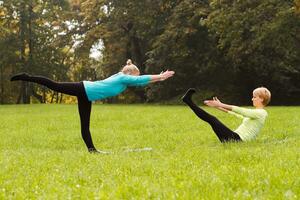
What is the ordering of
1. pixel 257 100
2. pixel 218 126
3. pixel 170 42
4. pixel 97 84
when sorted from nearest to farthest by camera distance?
pixel 97 84, pixel 218 126, pixel 257 100, pixel 170 42

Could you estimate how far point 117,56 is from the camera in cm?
5247

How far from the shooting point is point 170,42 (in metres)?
41.6

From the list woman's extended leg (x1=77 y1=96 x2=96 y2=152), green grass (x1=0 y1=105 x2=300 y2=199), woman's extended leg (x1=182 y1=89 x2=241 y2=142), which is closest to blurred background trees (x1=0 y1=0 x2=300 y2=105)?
woman's extended leg (x1=182 y1=89 x2=241 y2=142)

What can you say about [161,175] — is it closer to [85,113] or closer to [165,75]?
[165,75]

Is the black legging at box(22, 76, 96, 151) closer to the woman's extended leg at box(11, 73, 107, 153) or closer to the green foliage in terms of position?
the woman's extended leg at box(11, 73, 107, 153)

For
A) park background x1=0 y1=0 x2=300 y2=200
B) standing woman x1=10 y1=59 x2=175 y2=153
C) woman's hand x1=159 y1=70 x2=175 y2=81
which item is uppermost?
woman's hand x1=159 y1=70 x2=175 y2=81

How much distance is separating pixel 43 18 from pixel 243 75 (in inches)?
1021

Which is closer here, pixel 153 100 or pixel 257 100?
pixel 257 100

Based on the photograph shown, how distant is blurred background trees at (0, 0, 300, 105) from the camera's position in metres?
34.9

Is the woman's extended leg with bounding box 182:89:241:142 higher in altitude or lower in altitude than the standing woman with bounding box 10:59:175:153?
lower

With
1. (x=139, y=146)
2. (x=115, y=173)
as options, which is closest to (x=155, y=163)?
(x=115, y=173)

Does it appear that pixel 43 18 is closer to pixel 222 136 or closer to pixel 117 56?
pixel 117 56

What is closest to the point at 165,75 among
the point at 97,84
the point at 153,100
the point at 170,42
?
the point at 97,84

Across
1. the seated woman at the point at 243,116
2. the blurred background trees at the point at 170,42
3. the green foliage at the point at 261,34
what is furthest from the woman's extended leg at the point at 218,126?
the green foliage at the point at 261,34
